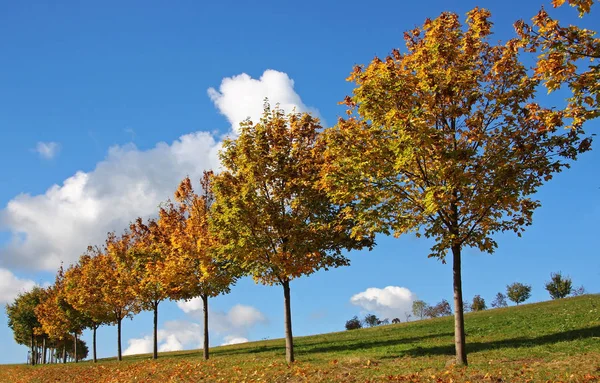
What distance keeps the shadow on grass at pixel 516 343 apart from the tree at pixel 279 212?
586 cm

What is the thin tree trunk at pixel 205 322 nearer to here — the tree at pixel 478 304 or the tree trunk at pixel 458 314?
the tree trunk at pixel 458 314

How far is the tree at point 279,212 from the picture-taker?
23109mm

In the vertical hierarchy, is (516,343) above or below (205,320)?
below

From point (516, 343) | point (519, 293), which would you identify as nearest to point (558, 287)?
point (519, 293)

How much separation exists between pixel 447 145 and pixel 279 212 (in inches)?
361

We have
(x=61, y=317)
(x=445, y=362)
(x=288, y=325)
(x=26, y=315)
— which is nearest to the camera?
(x=445, y=362)

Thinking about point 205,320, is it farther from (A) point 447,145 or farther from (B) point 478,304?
(B) point 478,304

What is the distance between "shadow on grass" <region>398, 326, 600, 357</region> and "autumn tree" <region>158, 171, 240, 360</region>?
10781 millimetres

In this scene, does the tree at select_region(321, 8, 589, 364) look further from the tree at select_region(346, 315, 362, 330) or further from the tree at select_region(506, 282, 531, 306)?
the tree at select_region(506, 282, 531, 306)

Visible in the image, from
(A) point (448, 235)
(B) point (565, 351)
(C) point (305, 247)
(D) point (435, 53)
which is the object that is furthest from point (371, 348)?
(D) point (435, 53)

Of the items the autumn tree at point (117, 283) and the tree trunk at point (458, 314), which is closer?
the tree trunk at point (458, 314)

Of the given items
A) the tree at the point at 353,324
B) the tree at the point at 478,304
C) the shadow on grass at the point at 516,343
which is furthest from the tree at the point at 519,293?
the shadow on grass at the point at 516,343

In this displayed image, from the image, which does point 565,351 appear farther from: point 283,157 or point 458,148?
point 283,157

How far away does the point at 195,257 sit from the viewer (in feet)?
99.4
